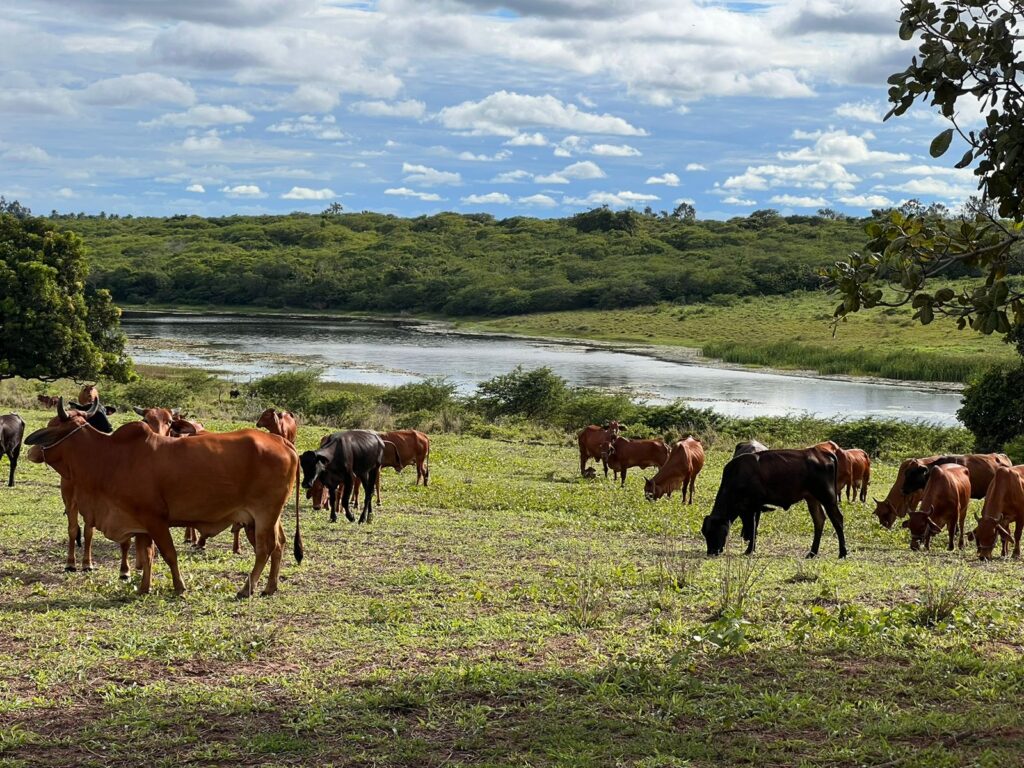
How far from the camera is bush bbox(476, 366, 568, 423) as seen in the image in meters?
37.2

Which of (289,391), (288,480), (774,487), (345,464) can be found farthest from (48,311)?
(288,480)

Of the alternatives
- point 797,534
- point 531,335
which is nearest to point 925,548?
point 797,534

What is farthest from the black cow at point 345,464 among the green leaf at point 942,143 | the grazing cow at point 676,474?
the green leaf at point 942,143

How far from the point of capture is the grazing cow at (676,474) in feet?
62.5

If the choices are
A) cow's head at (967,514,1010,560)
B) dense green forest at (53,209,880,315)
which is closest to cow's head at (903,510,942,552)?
cow's head at (967,514,1010,560)

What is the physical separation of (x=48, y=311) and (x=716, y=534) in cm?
2365

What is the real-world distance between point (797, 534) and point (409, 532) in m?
5.53

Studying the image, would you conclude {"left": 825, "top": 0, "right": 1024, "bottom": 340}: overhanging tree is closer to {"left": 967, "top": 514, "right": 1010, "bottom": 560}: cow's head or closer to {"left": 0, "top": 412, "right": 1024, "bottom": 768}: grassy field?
{"left": 0, "top": 412, "right": 1024, "bottom": 768}: grassy field

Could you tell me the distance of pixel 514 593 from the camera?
32.8 feet

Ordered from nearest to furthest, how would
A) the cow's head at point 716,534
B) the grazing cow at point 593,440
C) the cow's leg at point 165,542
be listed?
1. the cow's leg at point 165,542
2. the cow's head at point 716,534
3. the grazing cow at point 593,440

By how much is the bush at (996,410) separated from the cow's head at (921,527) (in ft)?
53.7

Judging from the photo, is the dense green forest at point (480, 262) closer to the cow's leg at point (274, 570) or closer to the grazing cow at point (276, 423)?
the grazing cow at point (276, 423)

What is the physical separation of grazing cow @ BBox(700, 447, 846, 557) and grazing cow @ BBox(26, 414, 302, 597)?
5840 millimetres

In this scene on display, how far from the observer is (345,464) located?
15344mm
